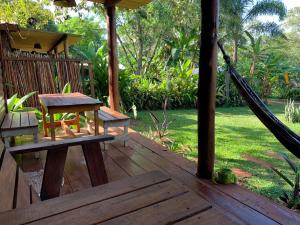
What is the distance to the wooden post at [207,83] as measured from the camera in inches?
84.6

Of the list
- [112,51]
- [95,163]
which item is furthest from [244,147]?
[95,163]

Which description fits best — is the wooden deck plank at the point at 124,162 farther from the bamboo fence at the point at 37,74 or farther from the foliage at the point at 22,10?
the foliage at the point at 22,10

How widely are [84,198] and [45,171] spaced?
1.90ft

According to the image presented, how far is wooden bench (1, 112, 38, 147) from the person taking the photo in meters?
2.81

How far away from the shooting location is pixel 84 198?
114cm

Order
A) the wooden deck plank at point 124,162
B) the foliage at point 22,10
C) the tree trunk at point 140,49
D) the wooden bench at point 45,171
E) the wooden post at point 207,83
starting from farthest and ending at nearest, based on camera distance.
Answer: the tree trunk at point 140,49
the foliage at point 22,10
the wooden deck plank at point 124,162
the wooden post at point 207,83
the wooden bench at point 45,171

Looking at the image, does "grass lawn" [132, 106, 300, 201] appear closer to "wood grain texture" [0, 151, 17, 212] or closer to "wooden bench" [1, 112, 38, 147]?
"wooden bench" [1, 112, 38, 147]

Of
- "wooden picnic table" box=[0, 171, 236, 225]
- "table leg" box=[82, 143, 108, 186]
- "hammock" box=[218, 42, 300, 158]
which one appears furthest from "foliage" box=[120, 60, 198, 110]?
"wooden picnic table" box=[0, 171, 236, 225]

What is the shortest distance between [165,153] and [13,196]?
2220mm

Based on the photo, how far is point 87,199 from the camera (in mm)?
1131

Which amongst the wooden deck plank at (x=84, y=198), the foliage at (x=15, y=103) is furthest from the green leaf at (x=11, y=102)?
the wooden deck plank at (x=84, y=198)

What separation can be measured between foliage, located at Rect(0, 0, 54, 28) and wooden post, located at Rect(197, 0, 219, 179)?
605cm

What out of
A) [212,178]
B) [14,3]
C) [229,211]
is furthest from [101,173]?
[14,3]

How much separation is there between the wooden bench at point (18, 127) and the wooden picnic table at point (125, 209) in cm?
200
